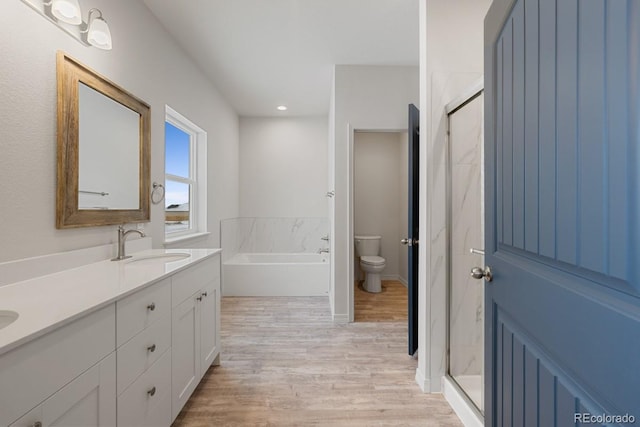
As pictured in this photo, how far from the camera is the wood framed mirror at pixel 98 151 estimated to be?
1.36m

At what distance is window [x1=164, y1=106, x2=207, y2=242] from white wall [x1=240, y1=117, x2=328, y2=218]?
1.26 m

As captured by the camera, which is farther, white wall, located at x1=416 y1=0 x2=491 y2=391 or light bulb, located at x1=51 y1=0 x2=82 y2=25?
white wall, located at x1=416 y1=0 x2=491 y2=391

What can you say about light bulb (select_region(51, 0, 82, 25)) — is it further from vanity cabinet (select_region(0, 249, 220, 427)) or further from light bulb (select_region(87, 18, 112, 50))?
vanity cabinet (select_region(0, 249, 220, 427))

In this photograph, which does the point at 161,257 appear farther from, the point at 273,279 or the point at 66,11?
the point at 273,279

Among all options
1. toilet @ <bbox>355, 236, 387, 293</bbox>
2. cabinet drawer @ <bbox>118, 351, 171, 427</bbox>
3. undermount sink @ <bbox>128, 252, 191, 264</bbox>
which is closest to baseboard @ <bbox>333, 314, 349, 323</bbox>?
toilet @ <bbox>355, 236, 387, 293</bbox>

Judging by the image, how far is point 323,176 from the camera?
14.6ft

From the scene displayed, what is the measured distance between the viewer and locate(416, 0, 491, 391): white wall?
5.79ft

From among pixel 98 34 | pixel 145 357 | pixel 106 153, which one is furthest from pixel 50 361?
pixel 98 34

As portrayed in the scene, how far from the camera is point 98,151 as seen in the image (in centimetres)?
159

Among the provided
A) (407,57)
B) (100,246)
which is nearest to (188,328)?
(100,246)

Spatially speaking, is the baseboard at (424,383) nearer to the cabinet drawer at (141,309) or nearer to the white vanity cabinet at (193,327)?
the white vanity cabinet at (193,327)

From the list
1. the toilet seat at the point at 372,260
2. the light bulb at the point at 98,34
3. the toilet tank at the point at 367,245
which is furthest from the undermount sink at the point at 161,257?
the toilet tank at the point at 367,245

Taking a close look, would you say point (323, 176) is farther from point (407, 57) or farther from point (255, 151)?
point (407, 57)

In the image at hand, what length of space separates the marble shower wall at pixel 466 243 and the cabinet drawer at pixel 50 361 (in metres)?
1.82
